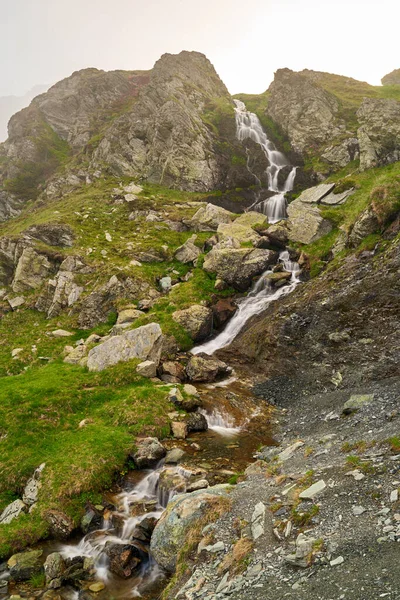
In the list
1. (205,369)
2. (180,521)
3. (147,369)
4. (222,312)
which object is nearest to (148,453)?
(180,521)

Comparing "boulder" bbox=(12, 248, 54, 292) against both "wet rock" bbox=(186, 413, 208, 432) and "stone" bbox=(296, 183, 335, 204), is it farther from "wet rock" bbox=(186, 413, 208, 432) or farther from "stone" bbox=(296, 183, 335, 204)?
"stone" bbox=(296, 183, 335, 204)

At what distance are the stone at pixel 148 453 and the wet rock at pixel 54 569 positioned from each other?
563cm

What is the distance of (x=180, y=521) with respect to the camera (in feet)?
40.3

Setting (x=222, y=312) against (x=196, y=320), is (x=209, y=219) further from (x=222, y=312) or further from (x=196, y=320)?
(x=196, y=320)

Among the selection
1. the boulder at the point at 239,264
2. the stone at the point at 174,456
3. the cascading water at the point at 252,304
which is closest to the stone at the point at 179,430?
the stone at the point at 174,456

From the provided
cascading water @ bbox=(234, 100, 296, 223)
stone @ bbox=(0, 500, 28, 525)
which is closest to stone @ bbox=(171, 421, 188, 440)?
stone @ bbox=(0, 500, 28, 525)

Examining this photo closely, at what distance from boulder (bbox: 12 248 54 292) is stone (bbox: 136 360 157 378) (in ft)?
92.5

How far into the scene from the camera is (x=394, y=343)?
76.1 feet

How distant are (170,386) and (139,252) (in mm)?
28353

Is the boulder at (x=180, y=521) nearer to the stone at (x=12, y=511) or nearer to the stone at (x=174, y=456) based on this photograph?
the stone at (x=174, y=456)

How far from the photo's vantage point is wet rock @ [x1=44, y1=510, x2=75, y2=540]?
14938 mm

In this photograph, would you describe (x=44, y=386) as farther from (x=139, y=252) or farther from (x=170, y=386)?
(x=139, y=252)

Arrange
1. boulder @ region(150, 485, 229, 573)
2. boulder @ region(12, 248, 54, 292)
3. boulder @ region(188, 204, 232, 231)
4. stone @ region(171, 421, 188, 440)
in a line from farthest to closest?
boulder @ region(188, 204, 232, 231), boulder @ region(12, 248, 54, 292), stone @ region(171, 421, 188, 440), boulder @ region(150, 485, 229, 573)

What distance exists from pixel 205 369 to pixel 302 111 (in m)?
76.3
